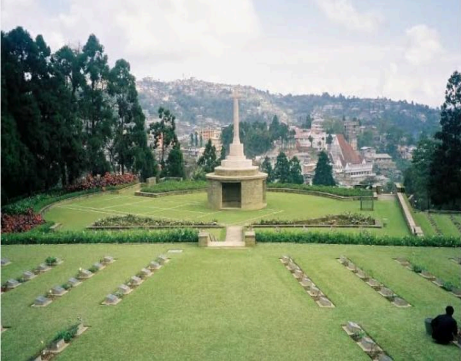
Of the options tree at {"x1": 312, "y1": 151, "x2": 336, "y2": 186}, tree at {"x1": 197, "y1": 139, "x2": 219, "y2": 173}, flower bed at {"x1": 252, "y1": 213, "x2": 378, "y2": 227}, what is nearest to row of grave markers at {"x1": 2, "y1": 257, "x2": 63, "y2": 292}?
flower bed at {"x1": 252, "y1": 213, "x2": 378, "y2": 227}

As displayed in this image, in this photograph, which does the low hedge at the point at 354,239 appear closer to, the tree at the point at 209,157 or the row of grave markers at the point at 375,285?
the row of grave markers at the point at 375,285

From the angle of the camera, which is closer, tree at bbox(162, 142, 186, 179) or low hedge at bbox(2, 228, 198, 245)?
low hedge at bbox(2, 228, 198, 245)

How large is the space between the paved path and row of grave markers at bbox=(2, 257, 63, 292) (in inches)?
233

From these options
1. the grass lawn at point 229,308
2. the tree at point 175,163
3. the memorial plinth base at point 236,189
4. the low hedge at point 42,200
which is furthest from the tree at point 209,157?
the grass lawn at point 229,308

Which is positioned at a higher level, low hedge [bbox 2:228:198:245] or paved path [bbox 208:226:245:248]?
low hedge [bbox 2:228:198:245]

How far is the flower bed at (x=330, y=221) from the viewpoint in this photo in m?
23.6

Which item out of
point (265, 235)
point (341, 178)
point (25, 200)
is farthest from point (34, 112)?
point (341, 178)

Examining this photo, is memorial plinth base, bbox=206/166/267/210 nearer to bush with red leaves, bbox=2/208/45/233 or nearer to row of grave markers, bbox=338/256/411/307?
bush with red leaves, bbox=2/208/45/233

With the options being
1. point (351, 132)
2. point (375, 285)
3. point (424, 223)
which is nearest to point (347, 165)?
point (351, 132)

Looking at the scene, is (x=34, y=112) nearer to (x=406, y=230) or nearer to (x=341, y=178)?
(x=406, y=230)

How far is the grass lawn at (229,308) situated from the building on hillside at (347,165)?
303ft

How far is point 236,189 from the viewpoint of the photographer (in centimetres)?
2939

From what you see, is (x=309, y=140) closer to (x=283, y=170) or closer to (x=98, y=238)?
(x=283, y=170)

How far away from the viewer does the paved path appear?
1962 cm
